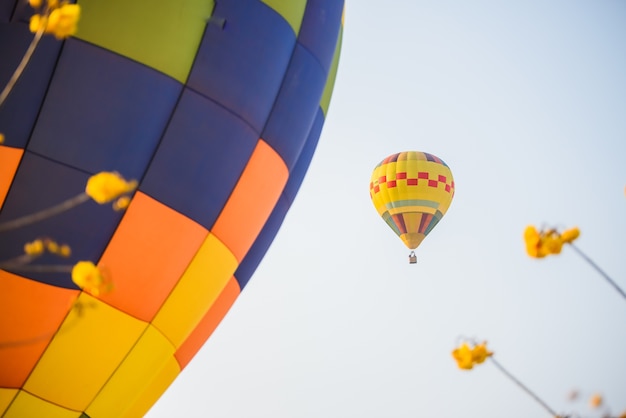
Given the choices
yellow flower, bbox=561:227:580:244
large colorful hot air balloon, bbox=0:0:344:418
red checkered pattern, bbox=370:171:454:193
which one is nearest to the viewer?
yellow flower, bbox=561:227:580:244

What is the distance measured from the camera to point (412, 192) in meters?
14.0

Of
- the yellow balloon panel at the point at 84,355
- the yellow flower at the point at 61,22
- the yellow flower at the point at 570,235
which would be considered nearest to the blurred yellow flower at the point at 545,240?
the yellow flower at the point at 570,235

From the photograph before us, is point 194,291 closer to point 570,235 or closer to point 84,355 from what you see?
point 84,355

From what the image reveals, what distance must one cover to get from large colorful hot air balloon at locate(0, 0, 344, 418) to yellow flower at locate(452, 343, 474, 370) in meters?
3.22

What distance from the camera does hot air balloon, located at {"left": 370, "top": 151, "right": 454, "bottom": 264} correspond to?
14008mm

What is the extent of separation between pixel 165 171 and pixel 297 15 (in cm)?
170

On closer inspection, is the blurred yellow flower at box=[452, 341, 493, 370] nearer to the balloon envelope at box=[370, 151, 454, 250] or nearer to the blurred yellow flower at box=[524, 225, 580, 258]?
the blurred yellow flower at box=[524, 225, 580, 258]

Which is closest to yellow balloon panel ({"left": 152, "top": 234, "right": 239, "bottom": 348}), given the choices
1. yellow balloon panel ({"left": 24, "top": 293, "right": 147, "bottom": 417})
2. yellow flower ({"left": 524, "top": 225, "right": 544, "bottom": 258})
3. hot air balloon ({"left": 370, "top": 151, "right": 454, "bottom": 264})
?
yellow balloon panel ({"left": 24, "top": 293, "right": 147, "bottom": 417})

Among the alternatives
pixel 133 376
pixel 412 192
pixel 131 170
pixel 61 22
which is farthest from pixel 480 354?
pixel 412 192

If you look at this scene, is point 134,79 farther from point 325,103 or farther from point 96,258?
point 325,103

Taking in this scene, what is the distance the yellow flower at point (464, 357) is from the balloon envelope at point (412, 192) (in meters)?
12.5

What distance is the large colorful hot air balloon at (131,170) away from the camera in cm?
437

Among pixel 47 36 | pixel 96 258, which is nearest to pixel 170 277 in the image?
pixel 96 258

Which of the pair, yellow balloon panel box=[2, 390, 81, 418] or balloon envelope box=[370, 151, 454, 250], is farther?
balloon envelope box=[370, 151, 454, 250]
